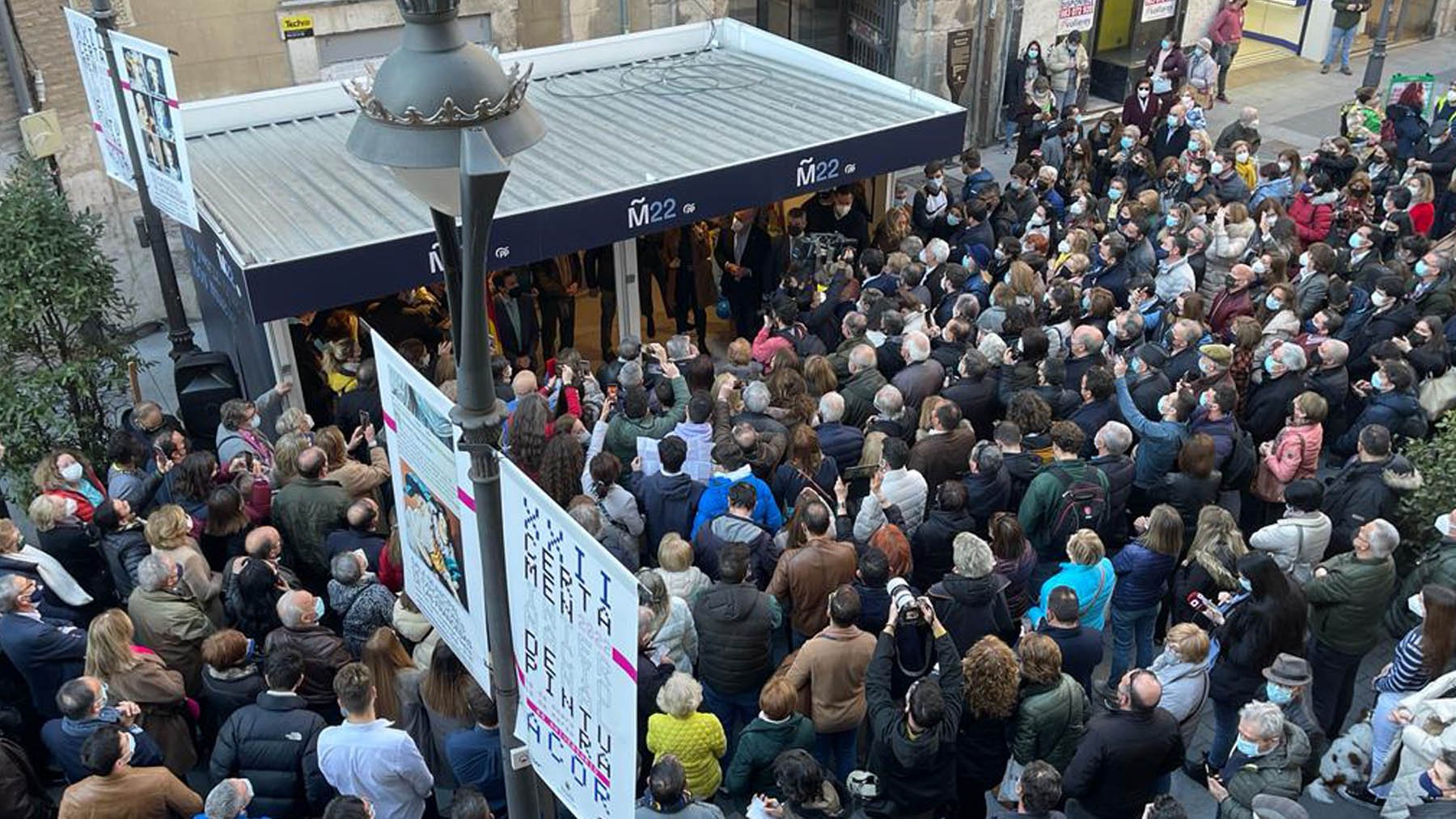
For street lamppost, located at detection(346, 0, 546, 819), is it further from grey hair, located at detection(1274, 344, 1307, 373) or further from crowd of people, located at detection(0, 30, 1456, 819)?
grey hair, located at detection(1274, 344, 1307, 373)

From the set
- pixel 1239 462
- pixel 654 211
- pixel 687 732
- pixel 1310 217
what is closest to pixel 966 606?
pixel 687 732

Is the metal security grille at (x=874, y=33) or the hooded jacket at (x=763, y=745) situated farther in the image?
the metal security grille at (x=874, y=33)

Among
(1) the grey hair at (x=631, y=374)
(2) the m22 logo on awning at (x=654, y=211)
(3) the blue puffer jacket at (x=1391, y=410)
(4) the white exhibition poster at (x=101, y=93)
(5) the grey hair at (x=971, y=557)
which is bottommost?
(1) the grey hair at (x=631, y=374)

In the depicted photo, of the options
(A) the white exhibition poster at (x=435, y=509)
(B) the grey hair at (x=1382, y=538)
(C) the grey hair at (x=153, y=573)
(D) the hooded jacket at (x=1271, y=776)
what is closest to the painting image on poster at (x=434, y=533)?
(A) the white exhibition poster at (x=435, y=509)

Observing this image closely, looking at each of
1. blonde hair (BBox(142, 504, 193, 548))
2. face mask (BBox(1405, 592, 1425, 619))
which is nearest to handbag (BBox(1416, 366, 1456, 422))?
face mask (BBox(1405, 592, 1425, 619))

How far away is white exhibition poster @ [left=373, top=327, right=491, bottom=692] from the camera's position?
3746 mm

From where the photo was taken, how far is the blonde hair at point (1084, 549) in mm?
6508

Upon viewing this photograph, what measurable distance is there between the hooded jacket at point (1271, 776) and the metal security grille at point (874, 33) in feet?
44.1

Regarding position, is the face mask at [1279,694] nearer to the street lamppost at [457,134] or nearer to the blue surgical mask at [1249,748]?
the blue surgical mask at [1249,748]

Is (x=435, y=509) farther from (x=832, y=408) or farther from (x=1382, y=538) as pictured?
(x=1382, y=538)

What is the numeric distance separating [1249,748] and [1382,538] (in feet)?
5.75

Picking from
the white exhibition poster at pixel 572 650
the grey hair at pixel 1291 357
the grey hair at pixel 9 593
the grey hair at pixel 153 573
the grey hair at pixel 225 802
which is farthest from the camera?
the grey hair at pixel 1291 357

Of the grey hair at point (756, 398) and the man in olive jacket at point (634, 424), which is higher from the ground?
the grey hair at point (756, 398)

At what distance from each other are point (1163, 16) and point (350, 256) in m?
15.1
